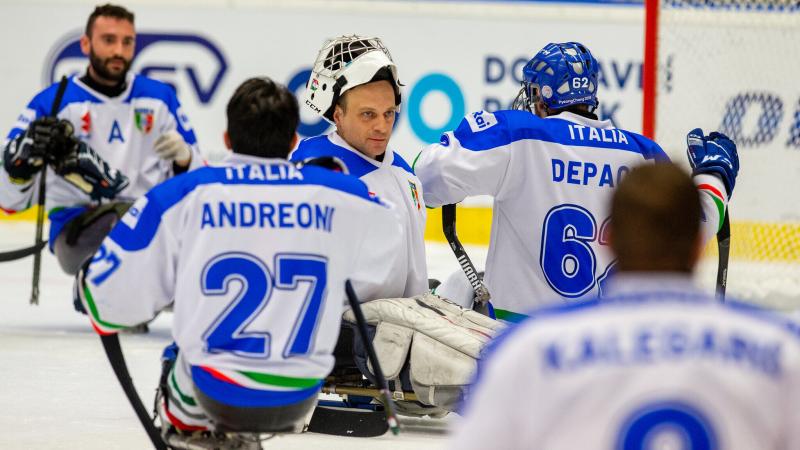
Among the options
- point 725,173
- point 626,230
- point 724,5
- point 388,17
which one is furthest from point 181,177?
point 388,17

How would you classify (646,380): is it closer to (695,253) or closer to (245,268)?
(695,253)

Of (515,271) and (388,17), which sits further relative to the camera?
(388,17)

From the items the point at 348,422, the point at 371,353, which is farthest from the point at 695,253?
the point at 348,422

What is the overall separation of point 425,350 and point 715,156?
868 millimetres

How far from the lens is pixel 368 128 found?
341cm

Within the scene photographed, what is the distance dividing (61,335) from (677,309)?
170 inches

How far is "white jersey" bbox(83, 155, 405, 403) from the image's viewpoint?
2.46 metres

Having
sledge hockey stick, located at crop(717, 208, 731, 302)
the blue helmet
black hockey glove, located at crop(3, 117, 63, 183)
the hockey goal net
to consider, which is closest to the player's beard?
black hockey glove, located at crop(3, 117, 63, 183)

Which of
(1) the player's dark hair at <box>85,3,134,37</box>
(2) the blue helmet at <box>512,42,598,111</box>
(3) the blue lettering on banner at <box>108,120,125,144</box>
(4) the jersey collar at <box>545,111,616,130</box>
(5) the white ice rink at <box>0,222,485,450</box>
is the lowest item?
(5) the white ice rink at <box>0,222,485,450</box>

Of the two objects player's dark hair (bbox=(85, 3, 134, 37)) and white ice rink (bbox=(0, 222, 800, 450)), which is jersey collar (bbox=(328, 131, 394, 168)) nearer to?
white ice rink (bbox=(0, 222, 800, 450))

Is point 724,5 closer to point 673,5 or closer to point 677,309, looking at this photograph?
point 673,5

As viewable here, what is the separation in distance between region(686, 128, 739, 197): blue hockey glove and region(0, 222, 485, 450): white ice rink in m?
0.99

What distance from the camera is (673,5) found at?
17.7ft

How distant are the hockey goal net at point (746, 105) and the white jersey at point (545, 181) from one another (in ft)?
5.72
